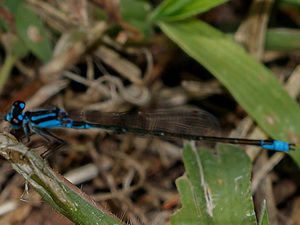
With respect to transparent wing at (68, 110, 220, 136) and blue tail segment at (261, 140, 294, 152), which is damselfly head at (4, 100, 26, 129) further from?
blue tail segment at (261, 140, 294, 152)

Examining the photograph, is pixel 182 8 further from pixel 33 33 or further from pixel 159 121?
pixel 33 33

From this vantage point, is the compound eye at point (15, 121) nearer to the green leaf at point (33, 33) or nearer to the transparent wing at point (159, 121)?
the transparent wing at point (159, 121)

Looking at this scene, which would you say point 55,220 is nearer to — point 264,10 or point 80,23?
point 80,23

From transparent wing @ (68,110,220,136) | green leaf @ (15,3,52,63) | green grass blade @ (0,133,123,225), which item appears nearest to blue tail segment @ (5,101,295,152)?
transparent wing @ (68,110,220,136)

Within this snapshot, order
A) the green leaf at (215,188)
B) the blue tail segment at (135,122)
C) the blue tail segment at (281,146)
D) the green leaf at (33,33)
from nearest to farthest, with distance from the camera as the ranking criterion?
the green leaf at (215,188), the blue tail segment at (281,146), the blue tail segment at (135,122), the green leaf at (33,33)

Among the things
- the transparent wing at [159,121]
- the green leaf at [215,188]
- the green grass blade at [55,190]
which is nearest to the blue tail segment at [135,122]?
the transparent wing at [159,121]

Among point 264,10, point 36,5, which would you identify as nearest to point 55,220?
point 36,5
